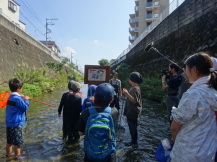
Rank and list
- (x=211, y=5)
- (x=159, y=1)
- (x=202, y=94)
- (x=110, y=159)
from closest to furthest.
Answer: (x=202, y=94), (x=110, y=159), (x=211, y=5), (x=159, y=1)

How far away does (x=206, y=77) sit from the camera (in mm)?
1925

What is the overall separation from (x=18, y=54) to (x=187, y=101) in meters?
19.8

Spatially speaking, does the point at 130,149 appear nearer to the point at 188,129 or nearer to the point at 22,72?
the point at 188,129

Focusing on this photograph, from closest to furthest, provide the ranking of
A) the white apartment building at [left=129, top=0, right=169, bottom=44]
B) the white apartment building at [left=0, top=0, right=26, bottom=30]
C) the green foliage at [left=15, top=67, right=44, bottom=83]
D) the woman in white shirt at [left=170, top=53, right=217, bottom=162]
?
the woman in white shirt at [left=170, top=53, right=217, bottom=162], the green foliage at [left=15, top=67, right=44, bottom=83], the white apartment building at [left=0, top=0, right=26, bottom=30], the white apartment building at [left=129, top=0, right=169, bottom=44]

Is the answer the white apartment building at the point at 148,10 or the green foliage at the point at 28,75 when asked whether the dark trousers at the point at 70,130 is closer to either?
the green foliage at the point at 28,75

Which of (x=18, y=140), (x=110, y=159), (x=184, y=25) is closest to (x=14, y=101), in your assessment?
(x=18, y=140)

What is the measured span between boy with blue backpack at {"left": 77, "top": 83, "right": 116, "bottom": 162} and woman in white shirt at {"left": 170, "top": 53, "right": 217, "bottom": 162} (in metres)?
0.80

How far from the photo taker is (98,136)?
2.29m

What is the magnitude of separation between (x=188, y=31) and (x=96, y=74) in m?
7.54

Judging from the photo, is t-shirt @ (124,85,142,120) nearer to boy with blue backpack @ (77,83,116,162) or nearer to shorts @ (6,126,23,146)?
boy with blue backpack @ (77,83,116,162)

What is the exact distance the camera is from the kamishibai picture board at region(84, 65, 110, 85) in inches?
222

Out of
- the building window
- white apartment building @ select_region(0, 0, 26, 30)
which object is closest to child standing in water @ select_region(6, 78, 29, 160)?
white apartment building @ select_region(0, 0, 26, 30)

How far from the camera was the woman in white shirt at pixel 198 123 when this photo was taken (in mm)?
1763

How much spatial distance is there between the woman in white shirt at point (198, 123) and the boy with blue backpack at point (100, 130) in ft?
2.63
